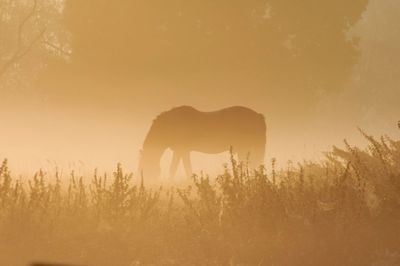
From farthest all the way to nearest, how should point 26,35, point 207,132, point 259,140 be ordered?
point 26,35
point 259,140
point 207,132

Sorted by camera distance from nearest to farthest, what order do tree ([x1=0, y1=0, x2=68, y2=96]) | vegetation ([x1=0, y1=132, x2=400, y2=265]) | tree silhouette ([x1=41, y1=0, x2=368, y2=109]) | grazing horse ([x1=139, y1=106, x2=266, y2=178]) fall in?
1. vegetation ([x1=0, y1=132, x2=400, y2=265])
2. grazing horse ([x1=139, y1=106, x2=266, y2=178])
3. tree silhouette ([x1=41, y1=0, x2=368, y2=109])
4. tree ([x1=0, y1=0, x2=68, y2=96])

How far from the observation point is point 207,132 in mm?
16547

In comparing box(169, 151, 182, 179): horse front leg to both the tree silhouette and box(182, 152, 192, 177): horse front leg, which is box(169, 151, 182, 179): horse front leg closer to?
box(182, 152, 192, 177): horse front leg

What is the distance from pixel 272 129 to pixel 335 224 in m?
18.9

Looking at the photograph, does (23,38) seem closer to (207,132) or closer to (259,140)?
(207,132)

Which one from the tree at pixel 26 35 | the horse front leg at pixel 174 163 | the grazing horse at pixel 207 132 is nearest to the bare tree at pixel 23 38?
the tree at pixel 26 35

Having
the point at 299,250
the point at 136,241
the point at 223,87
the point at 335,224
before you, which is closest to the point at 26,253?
the point at 136,241

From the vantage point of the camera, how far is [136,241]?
5859 millimetres

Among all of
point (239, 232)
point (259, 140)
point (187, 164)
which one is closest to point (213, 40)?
point (259, 140)

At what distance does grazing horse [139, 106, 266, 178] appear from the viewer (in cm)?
1580

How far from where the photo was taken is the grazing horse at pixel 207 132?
15.8 m

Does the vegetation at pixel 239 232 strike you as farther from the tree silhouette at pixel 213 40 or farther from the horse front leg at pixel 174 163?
the tree silhouette at pixel 213 40

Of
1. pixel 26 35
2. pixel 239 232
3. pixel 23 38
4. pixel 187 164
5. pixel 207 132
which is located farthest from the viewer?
pixel 26 35

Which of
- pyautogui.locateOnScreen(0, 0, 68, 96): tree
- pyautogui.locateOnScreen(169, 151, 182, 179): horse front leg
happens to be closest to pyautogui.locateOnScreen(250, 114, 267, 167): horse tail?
pyautogui.locateOnScreen(169, 151, 182, 179): horse front leg
